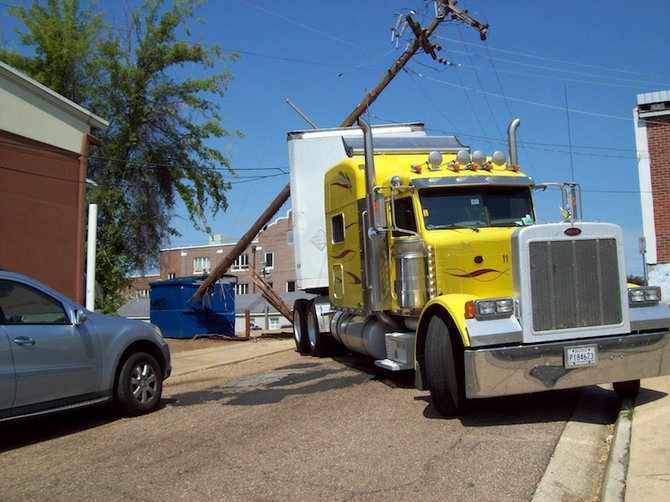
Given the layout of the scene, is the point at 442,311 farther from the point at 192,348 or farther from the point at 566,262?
the point at 192,348

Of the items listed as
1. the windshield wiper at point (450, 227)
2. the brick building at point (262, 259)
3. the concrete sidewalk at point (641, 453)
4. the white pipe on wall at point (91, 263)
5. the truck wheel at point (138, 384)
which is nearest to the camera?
the concrete sidewalk at point (641, 453)

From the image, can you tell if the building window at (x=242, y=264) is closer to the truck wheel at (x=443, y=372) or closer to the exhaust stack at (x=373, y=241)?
the exhaust stack at (x=373, y=241)

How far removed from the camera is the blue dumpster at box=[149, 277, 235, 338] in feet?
65.5

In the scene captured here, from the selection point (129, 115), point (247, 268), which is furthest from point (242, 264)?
point (129, 115)

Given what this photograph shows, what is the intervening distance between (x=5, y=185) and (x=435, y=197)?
929 centimetres

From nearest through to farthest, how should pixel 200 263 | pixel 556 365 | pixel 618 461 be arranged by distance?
pixel 618 461 < pixel 556 365 < pixel 200 263

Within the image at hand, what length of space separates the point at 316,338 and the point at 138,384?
5.37 meters

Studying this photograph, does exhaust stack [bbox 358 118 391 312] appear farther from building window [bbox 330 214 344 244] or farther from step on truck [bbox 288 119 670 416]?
building window [bbox 330 214 344 244]

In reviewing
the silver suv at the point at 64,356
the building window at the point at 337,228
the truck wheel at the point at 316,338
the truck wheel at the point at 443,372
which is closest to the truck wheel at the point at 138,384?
the silver suv at the point at 64,356

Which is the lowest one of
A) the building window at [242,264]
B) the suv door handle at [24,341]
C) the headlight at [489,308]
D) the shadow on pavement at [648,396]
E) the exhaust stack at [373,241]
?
the shadow on pavement at [648,396]

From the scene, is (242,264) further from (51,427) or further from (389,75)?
(51,427)

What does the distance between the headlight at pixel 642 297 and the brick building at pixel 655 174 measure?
11.4 meters

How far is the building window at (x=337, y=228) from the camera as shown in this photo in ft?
33.9

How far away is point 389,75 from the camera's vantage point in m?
20.8
